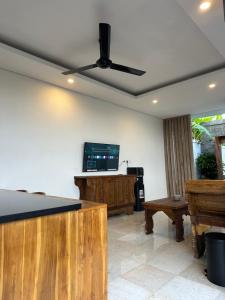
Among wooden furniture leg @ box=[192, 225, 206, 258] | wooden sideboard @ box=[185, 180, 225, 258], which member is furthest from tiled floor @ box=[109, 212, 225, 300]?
wooden sideboard @ box=[185, 180, 225, 258]

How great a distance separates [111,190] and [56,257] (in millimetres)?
3770

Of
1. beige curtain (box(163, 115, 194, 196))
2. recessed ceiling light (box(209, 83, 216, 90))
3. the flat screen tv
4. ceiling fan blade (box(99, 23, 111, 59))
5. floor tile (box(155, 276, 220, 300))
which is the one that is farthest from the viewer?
beige curtain (box(163, 115, 194, 196))

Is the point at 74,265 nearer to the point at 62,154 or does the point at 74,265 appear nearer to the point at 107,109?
the point at 62,154

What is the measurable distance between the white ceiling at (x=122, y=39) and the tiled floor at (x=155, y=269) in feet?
9.22

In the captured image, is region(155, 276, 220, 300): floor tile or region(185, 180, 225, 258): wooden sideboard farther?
region(185, 180, 225, 258): wooden sideboard

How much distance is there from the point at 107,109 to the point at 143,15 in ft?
9.86

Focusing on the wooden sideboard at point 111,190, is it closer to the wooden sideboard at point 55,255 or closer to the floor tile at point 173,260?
the floor tile at point 173,260

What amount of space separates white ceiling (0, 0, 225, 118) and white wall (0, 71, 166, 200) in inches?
12.4

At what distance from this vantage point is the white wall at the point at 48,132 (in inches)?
148

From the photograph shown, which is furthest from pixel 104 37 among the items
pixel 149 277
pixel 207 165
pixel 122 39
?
pixel 207 165

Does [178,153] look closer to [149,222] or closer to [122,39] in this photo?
[149,222]

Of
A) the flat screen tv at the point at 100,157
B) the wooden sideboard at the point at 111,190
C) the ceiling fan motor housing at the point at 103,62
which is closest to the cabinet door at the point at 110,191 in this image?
the wooden sideboard at the point at 111,190

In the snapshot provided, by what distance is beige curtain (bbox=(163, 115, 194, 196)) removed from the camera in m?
6.76

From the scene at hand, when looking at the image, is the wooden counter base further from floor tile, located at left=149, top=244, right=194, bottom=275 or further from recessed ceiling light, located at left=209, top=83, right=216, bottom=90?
recessed ceiling light, located at left=209, top=83, right=216, bottom=90
